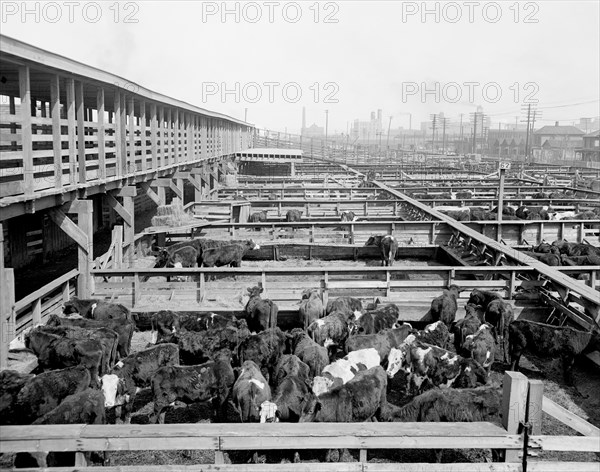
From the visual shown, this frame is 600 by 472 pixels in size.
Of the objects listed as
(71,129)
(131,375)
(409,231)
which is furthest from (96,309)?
(409,231)

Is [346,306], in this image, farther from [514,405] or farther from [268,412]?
[514,405]

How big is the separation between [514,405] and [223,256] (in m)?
10.6

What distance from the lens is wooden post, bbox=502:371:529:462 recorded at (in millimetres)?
4543

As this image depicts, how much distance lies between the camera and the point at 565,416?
182 inches

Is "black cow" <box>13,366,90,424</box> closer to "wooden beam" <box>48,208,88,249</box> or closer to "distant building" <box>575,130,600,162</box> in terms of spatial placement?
"wooden beam" <box>48,208,88,249</box>

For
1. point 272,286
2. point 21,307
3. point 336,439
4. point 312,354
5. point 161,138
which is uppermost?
point 161,138

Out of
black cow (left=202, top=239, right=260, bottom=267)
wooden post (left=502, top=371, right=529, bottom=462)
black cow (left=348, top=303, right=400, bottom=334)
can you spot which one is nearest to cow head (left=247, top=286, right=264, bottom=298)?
black cow (left=348, top=303, right=400, bottom=334)

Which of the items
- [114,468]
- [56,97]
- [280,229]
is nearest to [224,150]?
[280,229]

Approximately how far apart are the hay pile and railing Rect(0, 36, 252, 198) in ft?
4.41

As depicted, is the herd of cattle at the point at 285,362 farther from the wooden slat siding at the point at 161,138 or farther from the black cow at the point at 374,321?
the wooden slat siding at the point at 161,138

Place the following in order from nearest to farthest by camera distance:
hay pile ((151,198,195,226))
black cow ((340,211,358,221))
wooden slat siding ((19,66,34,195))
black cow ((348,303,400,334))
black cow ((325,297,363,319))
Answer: wooden slat siding ((19,66,34,195)) < black cow ((348,303,400,334)) < black cow ((325,297,363,319)) < hay pile ((151,198,195,226)) < black cow ((340,211,358,221))

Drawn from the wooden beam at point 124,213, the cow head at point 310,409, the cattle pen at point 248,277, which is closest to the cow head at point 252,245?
the cattle pen at point 248,277

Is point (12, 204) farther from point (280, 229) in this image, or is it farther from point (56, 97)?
point (280, 229)

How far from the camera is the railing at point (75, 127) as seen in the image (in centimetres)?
892
